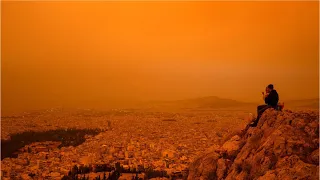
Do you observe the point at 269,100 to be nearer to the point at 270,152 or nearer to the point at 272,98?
the point at 272,98

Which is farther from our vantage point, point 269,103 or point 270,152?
point 269,103

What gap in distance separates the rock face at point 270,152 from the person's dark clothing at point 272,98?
41cm

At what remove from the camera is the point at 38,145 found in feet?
119

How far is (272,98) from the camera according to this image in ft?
39.4

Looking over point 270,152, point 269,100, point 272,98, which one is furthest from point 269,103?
point 270,152

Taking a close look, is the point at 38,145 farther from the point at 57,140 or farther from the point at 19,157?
the point at 19,157

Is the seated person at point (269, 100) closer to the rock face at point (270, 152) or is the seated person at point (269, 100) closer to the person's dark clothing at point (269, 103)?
the person's dark clothing at point (269, 103)

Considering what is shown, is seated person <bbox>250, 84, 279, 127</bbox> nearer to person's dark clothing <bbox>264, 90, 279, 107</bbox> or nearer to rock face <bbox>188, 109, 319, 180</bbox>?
person's dark clothing <bbox>264, 90, 279, 107</bbox>

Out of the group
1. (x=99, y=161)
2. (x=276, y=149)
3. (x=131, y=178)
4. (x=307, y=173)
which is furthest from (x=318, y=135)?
(x=99, y=161)

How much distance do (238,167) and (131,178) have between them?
10606mm

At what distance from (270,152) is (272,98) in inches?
101

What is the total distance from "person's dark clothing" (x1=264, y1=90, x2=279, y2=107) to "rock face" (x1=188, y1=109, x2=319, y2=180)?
1.35 feet

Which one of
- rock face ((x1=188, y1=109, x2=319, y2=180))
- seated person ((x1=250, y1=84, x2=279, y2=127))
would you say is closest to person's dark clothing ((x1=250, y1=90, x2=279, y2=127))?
seated person ((x1=250, y1=84, x2=279, y2=127))

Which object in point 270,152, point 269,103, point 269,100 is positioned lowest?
point 270,152
